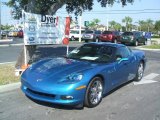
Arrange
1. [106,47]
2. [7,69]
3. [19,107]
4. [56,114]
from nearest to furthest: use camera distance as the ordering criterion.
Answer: [56,114], [19,107], [106,47], [7,69]

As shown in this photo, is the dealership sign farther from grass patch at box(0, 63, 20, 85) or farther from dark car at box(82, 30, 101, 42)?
dark car at box(82, 30, 101, 42)

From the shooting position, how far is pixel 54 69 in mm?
6387

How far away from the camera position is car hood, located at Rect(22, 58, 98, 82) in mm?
6090

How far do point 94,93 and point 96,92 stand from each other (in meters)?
0.10

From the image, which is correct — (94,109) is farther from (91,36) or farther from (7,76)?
(91,36)

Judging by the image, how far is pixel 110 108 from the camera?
6348mm

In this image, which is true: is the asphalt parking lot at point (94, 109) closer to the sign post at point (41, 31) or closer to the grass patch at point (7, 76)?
the grass patch at point (7, 76)

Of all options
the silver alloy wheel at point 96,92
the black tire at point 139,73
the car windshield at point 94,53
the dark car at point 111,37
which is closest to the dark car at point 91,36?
the dark car at point 111,37

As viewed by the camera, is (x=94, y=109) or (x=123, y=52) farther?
(x=123, y=52)

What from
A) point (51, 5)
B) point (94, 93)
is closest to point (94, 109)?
point (94, 93)

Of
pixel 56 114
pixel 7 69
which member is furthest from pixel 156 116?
pixel 7 69

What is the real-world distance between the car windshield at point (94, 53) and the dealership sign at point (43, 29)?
284 cm

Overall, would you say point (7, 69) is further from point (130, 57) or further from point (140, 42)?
point (140, 42)

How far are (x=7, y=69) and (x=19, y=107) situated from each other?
448 cm
